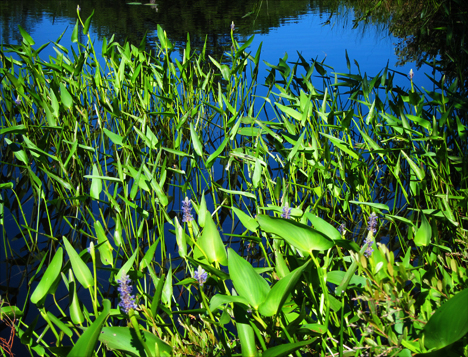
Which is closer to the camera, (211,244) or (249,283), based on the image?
(249,283)

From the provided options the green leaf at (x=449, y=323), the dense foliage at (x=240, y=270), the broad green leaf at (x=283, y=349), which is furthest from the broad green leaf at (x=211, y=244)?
the green leaf at (x=449, y=323)

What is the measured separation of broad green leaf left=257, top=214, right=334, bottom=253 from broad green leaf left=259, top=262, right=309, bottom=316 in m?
0.10

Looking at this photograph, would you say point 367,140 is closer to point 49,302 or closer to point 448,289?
point 448,289

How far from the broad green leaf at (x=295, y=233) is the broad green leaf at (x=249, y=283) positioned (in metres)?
0.08

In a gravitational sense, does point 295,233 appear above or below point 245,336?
above

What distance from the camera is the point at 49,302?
3.40 feet

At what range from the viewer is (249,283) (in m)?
0.64

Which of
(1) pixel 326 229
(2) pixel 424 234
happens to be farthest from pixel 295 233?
(2) pixel 424 234

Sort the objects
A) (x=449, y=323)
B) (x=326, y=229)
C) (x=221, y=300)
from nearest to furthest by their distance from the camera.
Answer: (x=449, y=323) < (x=221, y=300) < (x=326, y=229)

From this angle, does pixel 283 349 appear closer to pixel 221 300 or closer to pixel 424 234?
pixel 221 300

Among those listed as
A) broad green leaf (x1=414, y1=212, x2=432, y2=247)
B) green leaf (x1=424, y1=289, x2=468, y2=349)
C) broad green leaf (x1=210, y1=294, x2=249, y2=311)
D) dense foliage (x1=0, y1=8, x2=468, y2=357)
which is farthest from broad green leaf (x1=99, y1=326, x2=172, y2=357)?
broad green leaf (x1=414, y1=212, x2=432, y2=247)

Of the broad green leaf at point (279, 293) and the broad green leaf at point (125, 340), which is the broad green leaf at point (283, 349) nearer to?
the broad green leaf at point (279, 293)

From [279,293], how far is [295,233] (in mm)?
117

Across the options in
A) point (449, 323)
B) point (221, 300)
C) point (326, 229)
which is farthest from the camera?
point (326, 229)
